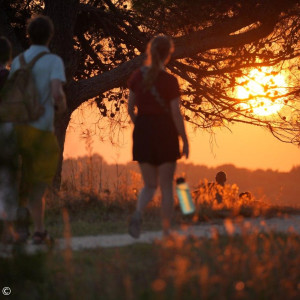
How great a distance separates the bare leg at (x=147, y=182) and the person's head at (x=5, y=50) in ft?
6.13

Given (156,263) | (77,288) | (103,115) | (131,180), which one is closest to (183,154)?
(156,263)

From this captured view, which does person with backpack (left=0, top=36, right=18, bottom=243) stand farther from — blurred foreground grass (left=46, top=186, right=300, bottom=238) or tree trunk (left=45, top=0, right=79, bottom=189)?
tree trunk (left=45, top=0, right=79, bottom=189)

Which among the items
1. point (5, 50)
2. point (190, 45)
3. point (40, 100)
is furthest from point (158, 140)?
point (190, 45)

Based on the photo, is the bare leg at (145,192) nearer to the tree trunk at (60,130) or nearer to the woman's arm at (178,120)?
the woman's arm at (178,120)

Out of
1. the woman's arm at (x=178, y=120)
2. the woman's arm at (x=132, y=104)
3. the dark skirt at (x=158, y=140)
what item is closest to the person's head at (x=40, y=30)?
the woman's arm at (x=132, y=104)

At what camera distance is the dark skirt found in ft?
24.9

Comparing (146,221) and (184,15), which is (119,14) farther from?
(146,221)

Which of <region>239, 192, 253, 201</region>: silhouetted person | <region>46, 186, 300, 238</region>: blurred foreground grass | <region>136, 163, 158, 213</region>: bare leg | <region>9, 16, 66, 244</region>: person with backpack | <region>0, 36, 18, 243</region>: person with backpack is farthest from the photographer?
<region>239, 192, 253, 201</region>: silhouetted person

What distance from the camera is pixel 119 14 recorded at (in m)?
16.3

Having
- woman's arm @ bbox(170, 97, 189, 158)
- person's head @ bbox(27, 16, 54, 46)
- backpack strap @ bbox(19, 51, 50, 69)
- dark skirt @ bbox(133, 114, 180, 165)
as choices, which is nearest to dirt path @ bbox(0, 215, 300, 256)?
dark skirt @ bbox(133, 114, 180, 165)

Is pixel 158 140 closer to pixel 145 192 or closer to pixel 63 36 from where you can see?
pixel 145 192

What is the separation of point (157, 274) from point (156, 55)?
2.33m

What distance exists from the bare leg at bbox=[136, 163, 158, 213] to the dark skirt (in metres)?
0.07

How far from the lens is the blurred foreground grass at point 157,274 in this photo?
560cm
